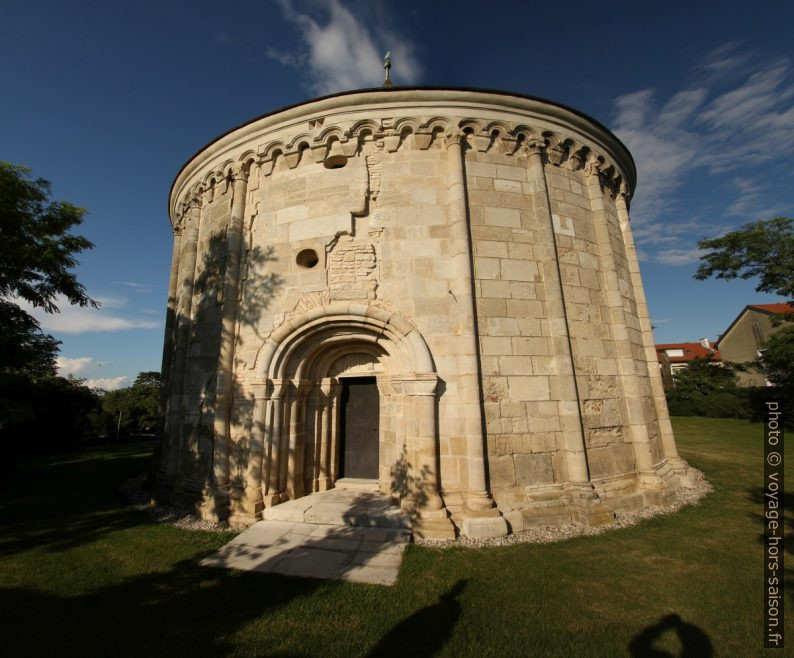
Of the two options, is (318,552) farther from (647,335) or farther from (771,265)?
(771,265)

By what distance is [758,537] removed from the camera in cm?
604

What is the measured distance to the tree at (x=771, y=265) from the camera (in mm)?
17828

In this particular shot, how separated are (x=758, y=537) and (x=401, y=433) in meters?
6.13

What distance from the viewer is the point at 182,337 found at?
9.24 meters

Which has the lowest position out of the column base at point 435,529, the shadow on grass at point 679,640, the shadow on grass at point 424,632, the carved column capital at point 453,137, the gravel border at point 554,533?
the shadow on grass at point 679,640

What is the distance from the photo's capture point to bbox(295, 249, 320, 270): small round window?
8.04m

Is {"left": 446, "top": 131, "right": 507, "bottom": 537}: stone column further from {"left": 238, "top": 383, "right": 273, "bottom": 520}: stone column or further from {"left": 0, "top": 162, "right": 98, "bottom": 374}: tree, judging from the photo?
{"left": 0, "top": 162, "right": 98, "bottom": 374}: tree

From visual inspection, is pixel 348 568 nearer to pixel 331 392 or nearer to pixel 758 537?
pixel 331 392

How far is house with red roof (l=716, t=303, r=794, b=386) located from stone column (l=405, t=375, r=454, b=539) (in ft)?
132

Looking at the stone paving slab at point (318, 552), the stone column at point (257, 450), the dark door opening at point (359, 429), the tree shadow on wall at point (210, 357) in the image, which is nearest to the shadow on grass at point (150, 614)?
the stone paving slab at point (318, 552)

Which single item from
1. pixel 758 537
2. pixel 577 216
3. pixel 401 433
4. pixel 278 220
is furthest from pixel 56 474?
pixel 758 537

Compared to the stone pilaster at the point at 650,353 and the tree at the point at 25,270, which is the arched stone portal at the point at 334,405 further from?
the stone pilaster at the point at 650,353

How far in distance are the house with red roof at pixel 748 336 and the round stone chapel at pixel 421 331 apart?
117ft

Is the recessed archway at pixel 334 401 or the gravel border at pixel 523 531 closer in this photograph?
the gravel border at pixel 523 531
